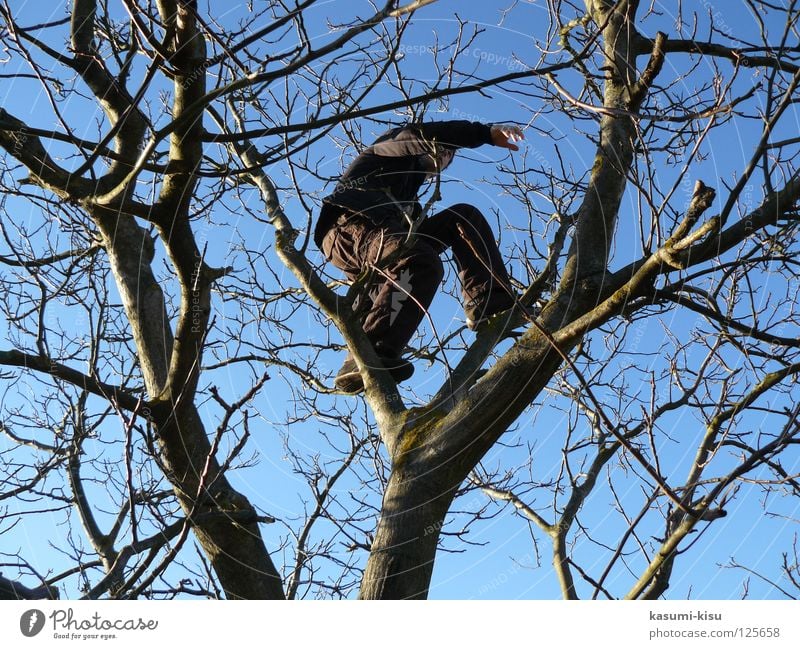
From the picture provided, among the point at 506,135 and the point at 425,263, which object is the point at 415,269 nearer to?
the point at 425,263

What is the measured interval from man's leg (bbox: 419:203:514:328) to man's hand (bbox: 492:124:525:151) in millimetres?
332

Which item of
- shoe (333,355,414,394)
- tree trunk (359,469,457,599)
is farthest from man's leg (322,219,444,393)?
tree trunk (359,469,457,599)

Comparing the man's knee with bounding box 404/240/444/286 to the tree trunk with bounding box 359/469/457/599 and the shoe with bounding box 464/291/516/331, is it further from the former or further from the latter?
the tree trunk with bounding box 359/469/457/599

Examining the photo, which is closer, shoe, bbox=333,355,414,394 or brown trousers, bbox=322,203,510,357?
brown trousers, bbox=322,203,510,357

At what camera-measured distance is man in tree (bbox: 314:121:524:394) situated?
3.60m

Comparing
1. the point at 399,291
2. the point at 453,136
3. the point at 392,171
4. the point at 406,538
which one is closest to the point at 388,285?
the point at 399,291

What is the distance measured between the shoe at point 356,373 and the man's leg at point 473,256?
0.38 metres

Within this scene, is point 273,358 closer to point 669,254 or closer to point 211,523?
point 211,523

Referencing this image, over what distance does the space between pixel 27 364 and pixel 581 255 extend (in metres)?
2.21

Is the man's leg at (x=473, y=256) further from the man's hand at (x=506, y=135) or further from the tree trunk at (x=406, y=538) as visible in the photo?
the tree trunk at (x=406, y=538)

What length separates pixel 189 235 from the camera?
3.02 metres

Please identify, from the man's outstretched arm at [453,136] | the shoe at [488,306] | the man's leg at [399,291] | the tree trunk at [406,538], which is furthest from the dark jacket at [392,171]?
the tree trunk at [406,538]

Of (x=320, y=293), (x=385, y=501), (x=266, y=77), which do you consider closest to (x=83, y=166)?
(x=266, y=77)

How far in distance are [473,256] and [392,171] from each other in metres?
0.60
